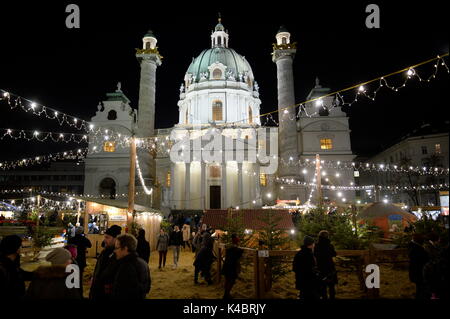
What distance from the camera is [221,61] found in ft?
155

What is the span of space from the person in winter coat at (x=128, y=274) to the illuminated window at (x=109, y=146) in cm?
3849

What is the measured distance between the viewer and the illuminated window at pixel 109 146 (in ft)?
132

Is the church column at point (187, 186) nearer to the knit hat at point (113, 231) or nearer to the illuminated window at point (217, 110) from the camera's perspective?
the illuminated window at point (217, 110)

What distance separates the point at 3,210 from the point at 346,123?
43192mm

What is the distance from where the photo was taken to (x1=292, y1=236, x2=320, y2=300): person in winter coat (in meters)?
5.59

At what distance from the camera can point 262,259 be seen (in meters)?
7.37

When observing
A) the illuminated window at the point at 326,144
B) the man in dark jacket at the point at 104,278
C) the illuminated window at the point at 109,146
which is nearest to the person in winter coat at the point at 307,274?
the man in dark jacket at the point at 104,278

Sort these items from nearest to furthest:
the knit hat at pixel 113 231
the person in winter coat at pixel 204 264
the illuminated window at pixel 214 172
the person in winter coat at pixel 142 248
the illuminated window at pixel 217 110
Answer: the knit hat at pixel 113 231 → the person in winter coat at pixel 204 264 → the person in winter coat at pixel 142 248 → the illuminated window at pixel 214 172 → the illuminated window at pixel 217 110

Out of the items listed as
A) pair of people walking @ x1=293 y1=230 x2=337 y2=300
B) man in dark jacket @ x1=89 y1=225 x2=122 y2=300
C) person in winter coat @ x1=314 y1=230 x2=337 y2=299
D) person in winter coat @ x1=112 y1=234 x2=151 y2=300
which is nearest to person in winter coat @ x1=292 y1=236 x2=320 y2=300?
pair of people walking @ x1=293 y1=230 x2=337 y2=300

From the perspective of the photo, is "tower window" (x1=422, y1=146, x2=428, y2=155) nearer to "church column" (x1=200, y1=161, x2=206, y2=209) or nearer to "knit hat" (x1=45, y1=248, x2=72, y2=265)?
"church column" (x1=200, y1=161, x2=206, y2=209)

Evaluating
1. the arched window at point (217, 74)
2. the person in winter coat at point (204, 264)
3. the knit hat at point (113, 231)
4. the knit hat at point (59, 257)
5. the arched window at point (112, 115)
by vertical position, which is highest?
the arched window at point (217, 74)

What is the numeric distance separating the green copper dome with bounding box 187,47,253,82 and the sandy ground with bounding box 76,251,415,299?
39902mm
